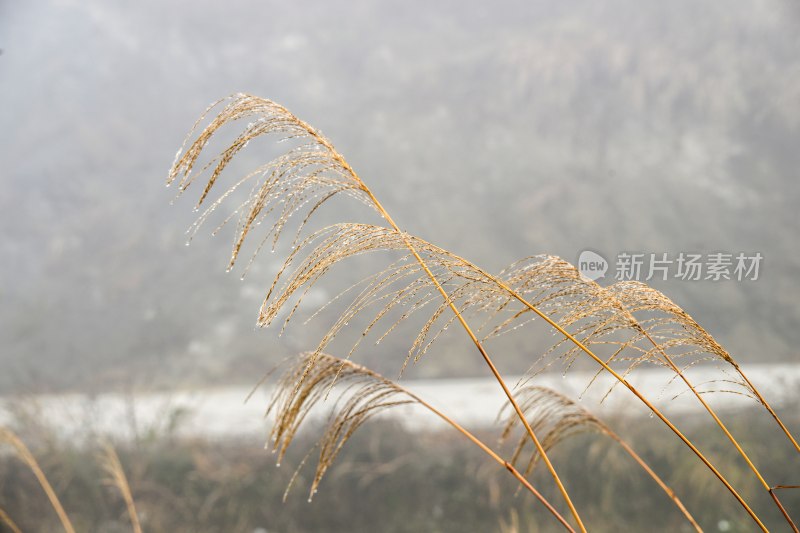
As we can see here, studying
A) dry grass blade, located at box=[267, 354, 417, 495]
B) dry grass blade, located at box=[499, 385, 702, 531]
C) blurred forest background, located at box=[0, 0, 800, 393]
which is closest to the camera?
dry grass blade, located at box=[267, 354, 417, 495]

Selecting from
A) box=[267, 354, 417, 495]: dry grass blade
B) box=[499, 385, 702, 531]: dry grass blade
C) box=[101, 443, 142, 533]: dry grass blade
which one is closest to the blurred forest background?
box=[101, 443, 142, 533]: dry grass blade

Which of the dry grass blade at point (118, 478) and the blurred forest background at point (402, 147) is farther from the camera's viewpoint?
the blurred forest background at point (402, 147)

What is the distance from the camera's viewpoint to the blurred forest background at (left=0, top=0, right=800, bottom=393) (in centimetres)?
253

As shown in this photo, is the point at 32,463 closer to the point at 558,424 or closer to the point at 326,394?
the point at 326,394

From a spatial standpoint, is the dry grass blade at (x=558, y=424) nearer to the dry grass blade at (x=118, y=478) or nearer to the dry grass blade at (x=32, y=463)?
the dry grass blade at (x=118, y=478)

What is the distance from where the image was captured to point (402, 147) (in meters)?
2.90

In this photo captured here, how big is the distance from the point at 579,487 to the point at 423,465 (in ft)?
1.52

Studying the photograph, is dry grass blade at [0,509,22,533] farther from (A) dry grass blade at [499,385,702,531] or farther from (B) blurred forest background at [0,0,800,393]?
(A) dry grass blade at [499,385,702,531]

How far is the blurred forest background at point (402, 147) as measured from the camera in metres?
2.53

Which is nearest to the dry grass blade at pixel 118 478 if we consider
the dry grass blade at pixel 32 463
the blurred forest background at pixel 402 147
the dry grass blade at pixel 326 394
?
the dry grass blade at pixel 32 463

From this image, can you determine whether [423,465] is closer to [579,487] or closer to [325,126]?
[579,487]

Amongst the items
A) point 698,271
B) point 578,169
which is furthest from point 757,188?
point 578,169

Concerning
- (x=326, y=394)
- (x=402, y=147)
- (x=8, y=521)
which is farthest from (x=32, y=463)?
(x=402, y=147)

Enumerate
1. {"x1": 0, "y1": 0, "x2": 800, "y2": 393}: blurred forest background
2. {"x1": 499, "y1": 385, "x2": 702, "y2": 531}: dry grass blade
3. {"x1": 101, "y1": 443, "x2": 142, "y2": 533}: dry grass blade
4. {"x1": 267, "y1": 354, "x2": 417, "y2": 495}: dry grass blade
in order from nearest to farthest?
1. {"x1": 267, "y1": 354, "x2": 417, "y2": 495}: dry grass blade
2. {"x1": 499, "y1": 385, "x2": 702, "y2": 531}: dry grass blade
3. {"x1": 101, "y1": 443, "x2": 142, "y2": 533}: dry grass blade
4. {"x1": 0, "y1": 0, "x2": 800, "y2": 393}: blurred forest background
